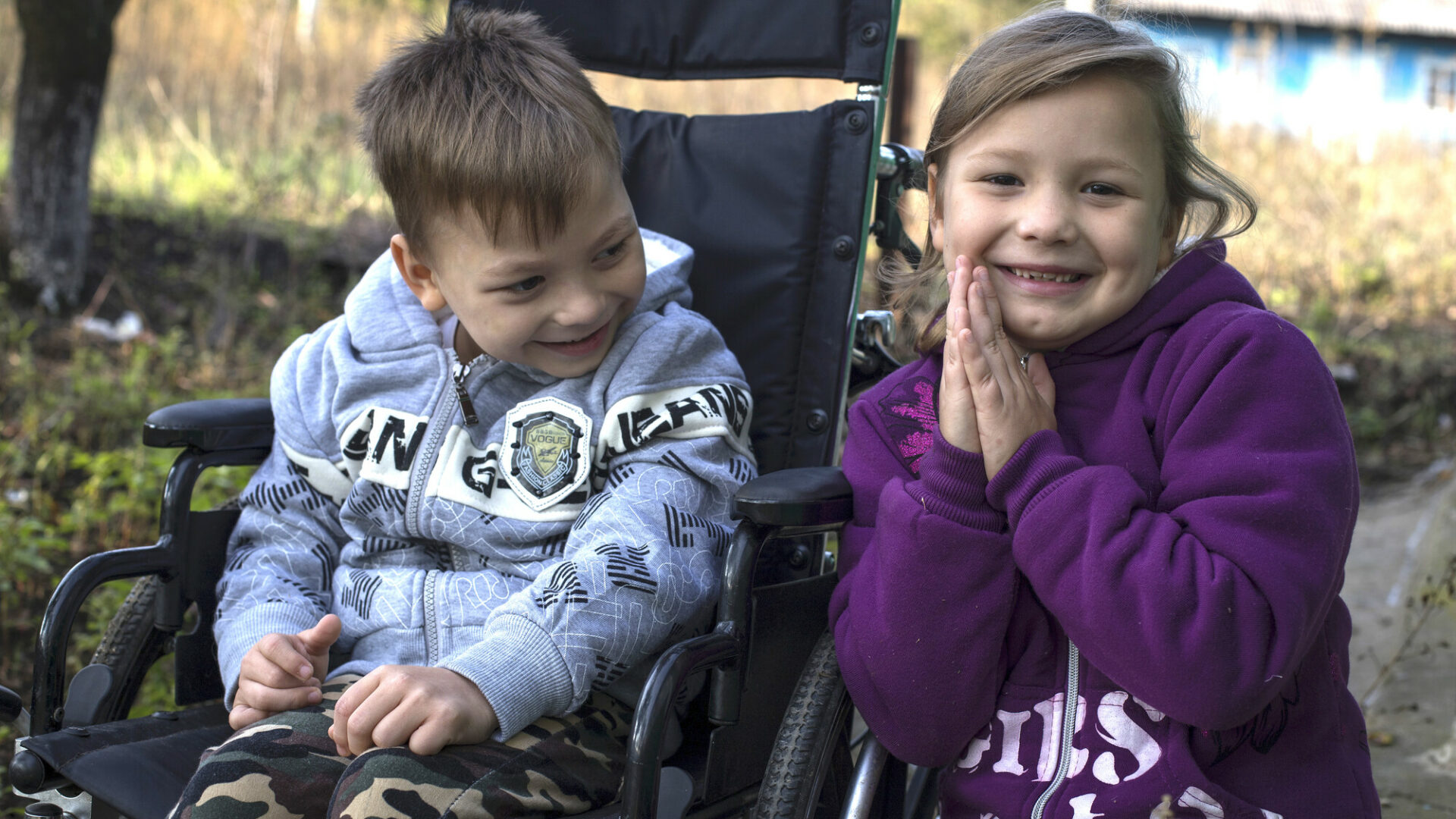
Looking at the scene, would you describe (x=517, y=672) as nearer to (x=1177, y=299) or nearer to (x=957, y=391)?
(x=957, y=391)

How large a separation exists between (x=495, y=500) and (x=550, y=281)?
0.36m

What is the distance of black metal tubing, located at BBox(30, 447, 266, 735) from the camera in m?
1.70

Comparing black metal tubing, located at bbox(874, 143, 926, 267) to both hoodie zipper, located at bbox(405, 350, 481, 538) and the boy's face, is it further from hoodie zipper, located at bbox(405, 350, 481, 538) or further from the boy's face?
hoodie zipper, located at bbox(405, 350, 481, 538)

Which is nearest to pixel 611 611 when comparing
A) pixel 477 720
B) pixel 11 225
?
pixel 477 720

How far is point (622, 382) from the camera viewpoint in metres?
1.80

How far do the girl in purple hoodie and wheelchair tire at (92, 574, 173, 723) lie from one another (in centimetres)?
111

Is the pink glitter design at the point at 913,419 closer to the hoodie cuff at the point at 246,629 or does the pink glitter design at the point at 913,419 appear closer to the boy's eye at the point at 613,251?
the boy's eye at the point at 613,251

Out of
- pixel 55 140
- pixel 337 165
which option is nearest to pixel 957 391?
pixel 55 140

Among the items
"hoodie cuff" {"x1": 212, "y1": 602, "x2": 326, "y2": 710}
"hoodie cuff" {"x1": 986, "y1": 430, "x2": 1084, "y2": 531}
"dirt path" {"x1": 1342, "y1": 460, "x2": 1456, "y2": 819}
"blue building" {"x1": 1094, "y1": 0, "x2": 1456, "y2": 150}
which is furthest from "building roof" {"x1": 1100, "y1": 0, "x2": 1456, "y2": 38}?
"hoodie cuff" {"x1": 212, "y1": 602, "x2": 326, "y2": 710}

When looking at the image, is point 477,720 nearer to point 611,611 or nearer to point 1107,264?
point 611,611

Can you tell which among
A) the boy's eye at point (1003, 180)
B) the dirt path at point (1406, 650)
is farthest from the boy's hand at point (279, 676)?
the dirt path at point (1406, 650)

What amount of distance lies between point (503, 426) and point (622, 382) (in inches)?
8.9

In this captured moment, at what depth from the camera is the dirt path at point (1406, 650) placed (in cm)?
264

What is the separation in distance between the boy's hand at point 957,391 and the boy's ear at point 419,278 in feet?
2.73
